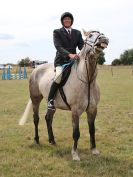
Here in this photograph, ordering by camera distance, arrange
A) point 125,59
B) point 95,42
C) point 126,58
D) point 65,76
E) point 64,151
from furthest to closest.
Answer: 1. point 126,58
2. point 125,59
3. point 64,151
4. point 65,76
5. point 95,42

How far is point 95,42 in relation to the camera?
6984mm

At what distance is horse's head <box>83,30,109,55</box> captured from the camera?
22.3 feet

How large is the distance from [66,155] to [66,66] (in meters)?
1.86

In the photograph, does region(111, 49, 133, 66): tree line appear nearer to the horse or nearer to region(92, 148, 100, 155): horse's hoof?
region(92, 148, 100, 155): horse's hoof

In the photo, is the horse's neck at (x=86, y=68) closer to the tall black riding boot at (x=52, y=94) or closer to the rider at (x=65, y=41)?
the rider at (x=65, y=41)

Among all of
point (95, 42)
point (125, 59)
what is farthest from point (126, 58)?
point (95, 42)

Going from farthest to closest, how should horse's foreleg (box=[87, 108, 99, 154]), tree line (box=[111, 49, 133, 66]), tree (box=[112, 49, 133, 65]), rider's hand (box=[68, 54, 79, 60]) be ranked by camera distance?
tree (box=[112, 49, 133, 65]) → tree line (box=[111, 49, 133, 66]) → horse's foreleg (box=[87, 108, 99, 154]) → rider's hand (box=[68, 54, 79, 60])

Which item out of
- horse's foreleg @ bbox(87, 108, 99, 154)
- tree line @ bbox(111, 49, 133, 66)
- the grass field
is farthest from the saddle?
tree line @ bbox(111, 49, 133, 66)

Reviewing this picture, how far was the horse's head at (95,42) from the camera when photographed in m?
6.79

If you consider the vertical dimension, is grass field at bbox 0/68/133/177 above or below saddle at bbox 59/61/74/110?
below

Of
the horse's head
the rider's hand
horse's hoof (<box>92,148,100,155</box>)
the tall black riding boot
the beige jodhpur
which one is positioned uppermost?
the horse's head

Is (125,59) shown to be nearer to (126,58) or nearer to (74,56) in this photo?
(126,58)

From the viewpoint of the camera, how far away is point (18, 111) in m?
15.5

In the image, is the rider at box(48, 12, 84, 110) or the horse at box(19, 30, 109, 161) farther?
the rider at box(48, 12, 84, 110)
